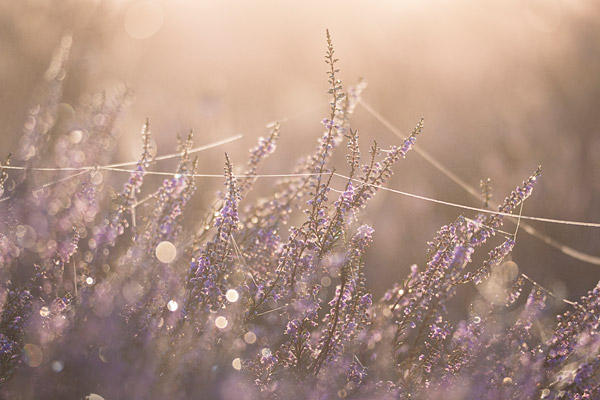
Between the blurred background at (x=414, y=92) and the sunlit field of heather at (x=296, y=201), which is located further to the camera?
the blurred background at (x=414, y=92)

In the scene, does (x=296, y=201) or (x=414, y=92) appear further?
(x=414, y=92)

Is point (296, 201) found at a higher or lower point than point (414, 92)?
lower

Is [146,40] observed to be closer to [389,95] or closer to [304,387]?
[389,95]

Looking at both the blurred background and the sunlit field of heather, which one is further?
the blurred background

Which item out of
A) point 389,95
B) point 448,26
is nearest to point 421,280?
point 389,95
